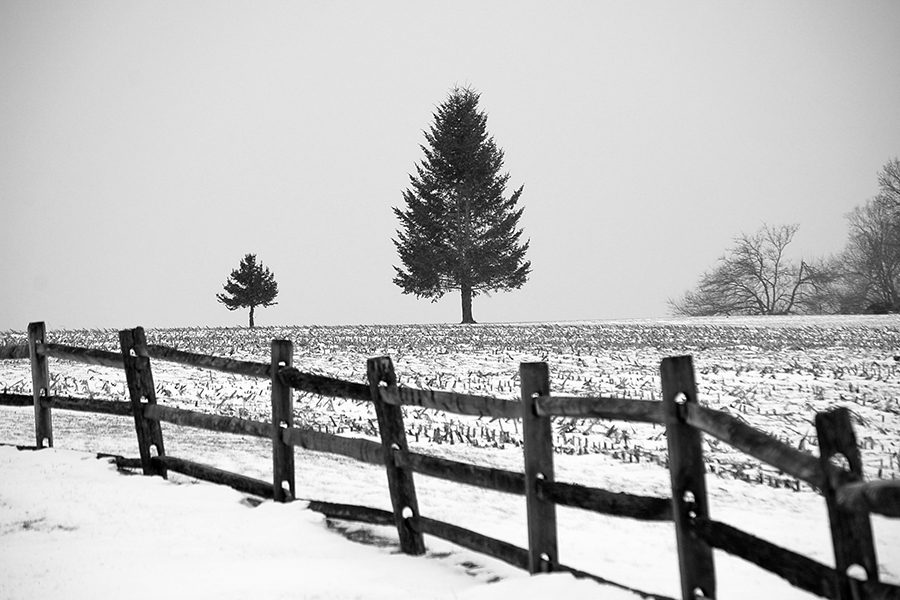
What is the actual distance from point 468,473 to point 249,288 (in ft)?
182

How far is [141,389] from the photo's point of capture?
26.6 feet

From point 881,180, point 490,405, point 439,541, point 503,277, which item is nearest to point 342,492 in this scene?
point 439,541

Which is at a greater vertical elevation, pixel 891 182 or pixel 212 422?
pixel 891 182

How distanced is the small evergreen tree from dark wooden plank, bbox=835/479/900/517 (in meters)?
57.0

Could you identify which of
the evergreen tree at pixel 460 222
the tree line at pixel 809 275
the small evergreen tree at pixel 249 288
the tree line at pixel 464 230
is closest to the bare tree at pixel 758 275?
the tree line at pixel 809 275

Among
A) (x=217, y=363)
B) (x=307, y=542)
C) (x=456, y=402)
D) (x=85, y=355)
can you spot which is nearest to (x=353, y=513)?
(x=307, y=542)

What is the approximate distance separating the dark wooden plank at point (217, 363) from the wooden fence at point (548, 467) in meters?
0.02

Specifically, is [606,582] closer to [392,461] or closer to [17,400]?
[392,461]

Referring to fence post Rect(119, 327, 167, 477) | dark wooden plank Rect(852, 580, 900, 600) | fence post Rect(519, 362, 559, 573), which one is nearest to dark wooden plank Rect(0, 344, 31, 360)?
fence post Rect(119, 327, 167, 477)

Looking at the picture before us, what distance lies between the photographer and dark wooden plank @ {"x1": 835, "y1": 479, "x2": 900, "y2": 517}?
2.51 meters

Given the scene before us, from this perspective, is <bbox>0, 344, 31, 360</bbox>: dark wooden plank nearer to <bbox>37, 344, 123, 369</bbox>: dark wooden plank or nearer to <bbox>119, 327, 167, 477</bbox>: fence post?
<bbox>37, 344, 123, 369</bbox>: dark wooden plank

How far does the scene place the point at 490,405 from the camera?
4859 millimetres

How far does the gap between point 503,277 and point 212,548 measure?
40799 millimetres

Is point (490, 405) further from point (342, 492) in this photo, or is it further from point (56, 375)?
point (56, 375)
